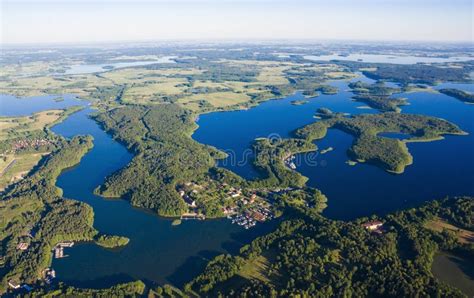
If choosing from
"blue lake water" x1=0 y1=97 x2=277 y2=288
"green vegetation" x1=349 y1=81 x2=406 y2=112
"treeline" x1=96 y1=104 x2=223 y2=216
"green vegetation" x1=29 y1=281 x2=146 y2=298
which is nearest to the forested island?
"green vegetation" x1=29 y1=281 x2=146 y2=298

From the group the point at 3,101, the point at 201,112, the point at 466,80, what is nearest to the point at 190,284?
the point at 201,112

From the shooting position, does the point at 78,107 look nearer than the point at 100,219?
No

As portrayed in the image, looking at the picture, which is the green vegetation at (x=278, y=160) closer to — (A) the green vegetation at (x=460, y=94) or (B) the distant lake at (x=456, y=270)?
(B) the distant lake at (x=456, y=270)

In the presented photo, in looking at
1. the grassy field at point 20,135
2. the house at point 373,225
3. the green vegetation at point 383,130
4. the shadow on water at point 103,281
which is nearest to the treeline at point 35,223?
the shadow on water at point 103,281

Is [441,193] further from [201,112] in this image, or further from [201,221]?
[201,112]

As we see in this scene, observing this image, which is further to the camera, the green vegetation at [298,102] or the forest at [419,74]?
the forest at [419,74]

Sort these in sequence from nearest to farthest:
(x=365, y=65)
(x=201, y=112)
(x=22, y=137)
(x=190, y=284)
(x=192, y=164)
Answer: (x=190, y=284) < (x=192, y=164) < (x=22, y=137) < (x=201, y=112) < (x=365, y=65)
